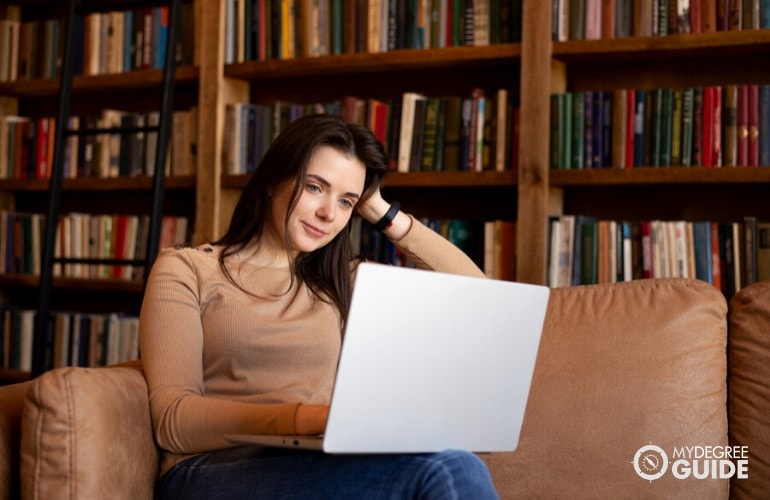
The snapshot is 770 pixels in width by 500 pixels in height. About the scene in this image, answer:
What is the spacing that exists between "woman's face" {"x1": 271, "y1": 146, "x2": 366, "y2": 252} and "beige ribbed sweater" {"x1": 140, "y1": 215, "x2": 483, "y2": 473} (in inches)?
4.1

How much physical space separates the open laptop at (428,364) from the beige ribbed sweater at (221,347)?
211 mm

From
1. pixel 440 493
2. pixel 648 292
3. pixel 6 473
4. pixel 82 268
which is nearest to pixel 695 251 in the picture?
pixel 648 292

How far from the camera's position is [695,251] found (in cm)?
270

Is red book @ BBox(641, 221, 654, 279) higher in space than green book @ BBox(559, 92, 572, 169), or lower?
lower

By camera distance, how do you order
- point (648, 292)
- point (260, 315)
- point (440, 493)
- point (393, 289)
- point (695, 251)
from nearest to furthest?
point (393, 289), point (440, 493), point (260, 315), point (648, 292), point (695, 251)

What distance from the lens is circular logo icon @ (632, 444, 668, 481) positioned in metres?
1.86

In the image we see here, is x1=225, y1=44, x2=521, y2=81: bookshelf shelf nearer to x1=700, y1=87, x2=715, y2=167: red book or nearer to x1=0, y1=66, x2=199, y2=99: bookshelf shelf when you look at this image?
x1=0, y1=66, x2=199, y2=99: bookshelf shelf

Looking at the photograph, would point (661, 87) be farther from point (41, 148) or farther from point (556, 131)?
point (41, 148)

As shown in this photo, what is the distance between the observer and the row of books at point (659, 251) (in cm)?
265

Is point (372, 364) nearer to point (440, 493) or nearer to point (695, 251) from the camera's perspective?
point (440, 493)

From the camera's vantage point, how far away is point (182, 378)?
5.59 ft

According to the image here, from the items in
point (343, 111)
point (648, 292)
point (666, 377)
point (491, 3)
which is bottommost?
point (666, 377)

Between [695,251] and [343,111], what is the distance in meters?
1.15

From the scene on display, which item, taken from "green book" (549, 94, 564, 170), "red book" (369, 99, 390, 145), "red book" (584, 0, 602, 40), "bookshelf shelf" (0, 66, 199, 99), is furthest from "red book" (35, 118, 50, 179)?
"red book" (584, 0, 602, 40)
